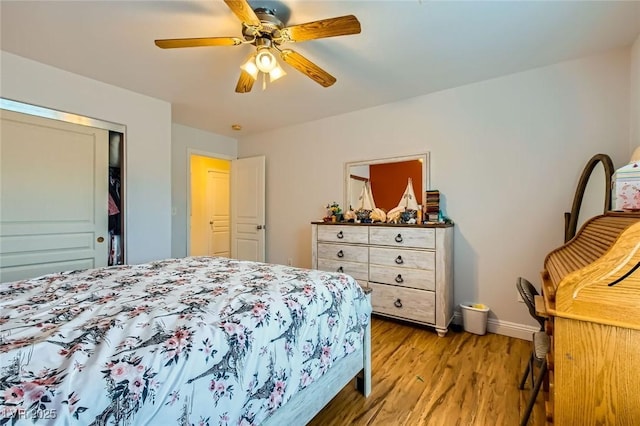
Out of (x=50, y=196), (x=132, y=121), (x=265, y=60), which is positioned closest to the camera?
(x=265, y=60)

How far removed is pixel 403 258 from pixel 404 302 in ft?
1.42

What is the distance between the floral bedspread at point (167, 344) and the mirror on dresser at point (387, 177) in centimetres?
184

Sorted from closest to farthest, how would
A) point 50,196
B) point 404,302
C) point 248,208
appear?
point 50,196 → point 404,302 → point 248,208

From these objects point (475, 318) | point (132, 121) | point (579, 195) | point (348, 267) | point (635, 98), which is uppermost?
point (132, 121)

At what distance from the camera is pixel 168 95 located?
311 cm

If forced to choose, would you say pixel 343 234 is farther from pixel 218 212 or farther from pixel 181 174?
pixel 218 212

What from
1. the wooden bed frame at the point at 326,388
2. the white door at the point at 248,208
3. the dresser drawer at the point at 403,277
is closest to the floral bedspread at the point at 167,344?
the wooden bed frame at the point at 326,388

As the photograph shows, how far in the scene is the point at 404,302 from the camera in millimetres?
2846

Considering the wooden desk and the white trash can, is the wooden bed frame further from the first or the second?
the white trash can

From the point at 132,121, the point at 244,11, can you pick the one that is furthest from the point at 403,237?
the point at 132,121

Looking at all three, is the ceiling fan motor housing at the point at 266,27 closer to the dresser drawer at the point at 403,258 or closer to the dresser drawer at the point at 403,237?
the dresser drawer at the point at 403,237

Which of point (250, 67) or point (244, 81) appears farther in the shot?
point (244, 81)

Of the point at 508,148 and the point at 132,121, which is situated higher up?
the point at 132,121

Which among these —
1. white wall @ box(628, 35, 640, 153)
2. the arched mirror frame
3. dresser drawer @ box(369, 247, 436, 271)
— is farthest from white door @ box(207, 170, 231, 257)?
white wall @ box(628, 35, 640, 153)
